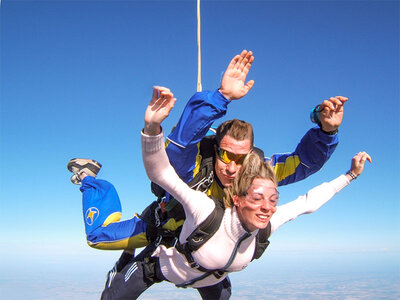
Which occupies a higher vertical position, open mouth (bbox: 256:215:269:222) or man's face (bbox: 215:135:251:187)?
man's face (bbox: 215:135:251:187)

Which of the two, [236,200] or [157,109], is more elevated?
[157,109]

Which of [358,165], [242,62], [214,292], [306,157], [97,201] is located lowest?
[214,292]

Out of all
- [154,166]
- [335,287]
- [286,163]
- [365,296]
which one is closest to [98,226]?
[154,166]

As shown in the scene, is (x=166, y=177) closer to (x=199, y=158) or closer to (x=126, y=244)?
(x=199, y=158)

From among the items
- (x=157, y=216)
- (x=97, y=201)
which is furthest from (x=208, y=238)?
(x=97, y=201)

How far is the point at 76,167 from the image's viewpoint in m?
3.18

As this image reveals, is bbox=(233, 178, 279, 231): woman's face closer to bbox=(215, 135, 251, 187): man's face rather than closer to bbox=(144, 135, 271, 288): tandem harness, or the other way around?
bbox=(144, 135, 271, 288): tandem harness

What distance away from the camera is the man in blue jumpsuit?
200 centimetres

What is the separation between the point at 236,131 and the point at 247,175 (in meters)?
0.34

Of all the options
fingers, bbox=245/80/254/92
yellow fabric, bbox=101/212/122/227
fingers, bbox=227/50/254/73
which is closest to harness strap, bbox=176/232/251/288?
yellow fabric, bbox=101/212/122/227

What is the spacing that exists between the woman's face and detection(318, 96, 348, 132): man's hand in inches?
29.7

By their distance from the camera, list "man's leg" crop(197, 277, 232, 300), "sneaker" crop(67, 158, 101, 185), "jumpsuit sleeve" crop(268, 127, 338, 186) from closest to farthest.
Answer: "jumpsuit sleeve" crop(268, 127, 338, 186) < "man's leg" crop(197, 277, 232, 300) < "sneaker" crop(67, 158, 101, 185)

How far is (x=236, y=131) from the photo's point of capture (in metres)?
2.25

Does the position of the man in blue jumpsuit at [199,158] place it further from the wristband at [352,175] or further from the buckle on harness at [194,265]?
the buckle on harness at [194,265]
